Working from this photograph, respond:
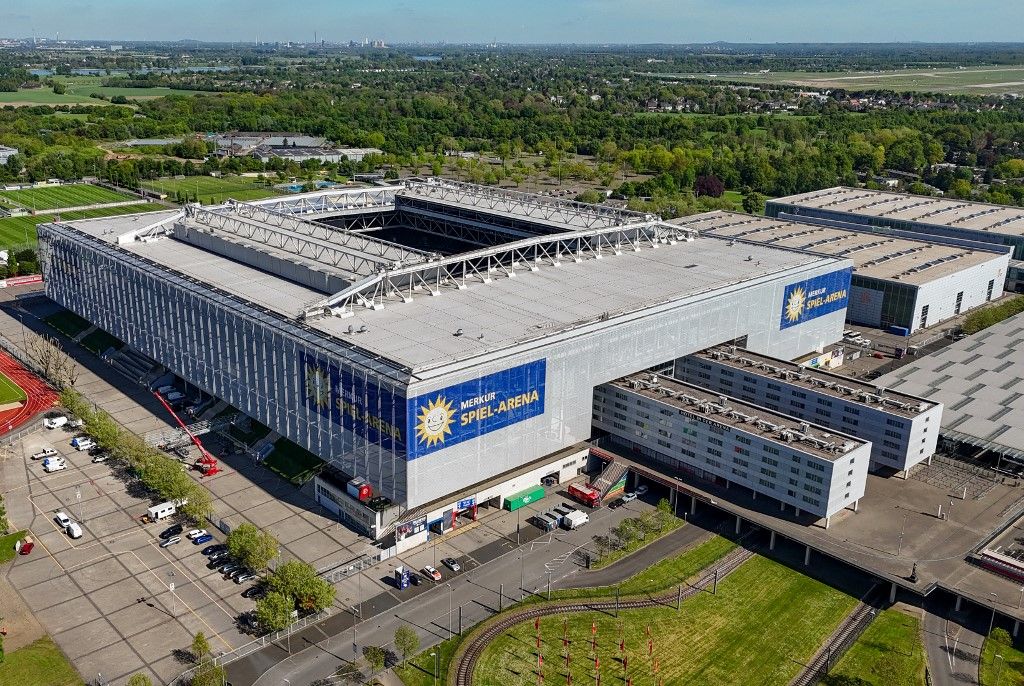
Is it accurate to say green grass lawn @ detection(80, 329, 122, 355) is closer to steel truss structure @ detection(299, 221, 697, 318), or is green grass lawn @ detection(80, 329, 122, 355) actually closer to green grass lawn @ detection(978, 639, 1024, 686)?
steel truss structure @ detection(299, 221, 697, 318)

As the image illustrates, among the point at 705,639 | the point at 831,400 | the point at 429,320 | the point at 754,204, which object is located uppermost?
the point at 429,320

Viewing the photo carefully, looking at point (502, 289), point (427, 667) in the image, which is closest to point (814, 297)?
point (502, 289)

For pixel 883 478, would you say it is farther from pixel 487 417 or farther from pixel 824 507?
pixel 487 417

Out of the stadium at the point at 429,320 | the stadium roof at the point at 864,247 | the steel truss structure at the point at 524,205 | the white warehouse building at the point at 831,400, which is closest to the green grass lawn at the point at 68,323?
the stadium at the point at 429,320

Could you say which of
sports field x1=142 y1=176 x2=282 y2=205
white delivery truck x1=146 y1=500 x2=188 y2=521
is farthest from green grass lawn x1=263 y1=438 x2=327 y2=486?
sports field x1=142 y1=176 x2=282 y2=205

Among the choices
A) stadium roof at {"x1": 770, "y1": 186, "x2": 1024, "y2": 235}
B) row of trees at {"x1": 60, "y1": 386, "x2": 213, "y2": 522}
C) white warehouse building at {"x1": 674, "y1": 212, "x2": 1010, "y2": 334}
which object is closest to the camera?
row of trees at {"x1": 60, "y1": 386, "x2": 213, "y2": 522}

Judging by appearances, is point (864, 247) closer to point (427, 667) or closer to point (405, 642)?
point (427, 667)

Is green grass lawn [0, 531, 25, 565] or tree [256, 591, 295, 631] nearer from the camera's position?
tree [256, 591, 295, 631]

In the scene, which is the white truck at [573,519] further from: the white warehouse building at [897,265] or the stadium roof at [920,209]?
the stadium roof at [920,209]
